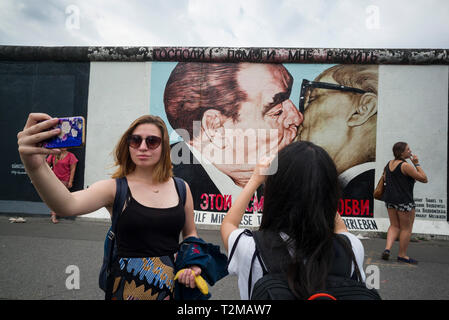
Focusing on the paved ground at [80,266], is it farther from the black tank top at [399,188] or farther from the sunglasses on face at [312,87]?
the sunglasses on face at [312,87]

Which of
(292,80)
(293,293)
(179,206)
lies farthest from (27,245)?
(292,80)

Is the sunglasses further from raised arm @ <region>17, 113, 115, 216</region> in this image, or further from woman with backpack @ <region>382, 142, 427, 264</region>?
woman with backpack @ <region>382, 142, 427, 264</region>

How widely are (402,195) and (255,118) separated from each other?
12.7ft

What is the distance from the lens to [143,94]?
7.36 meters

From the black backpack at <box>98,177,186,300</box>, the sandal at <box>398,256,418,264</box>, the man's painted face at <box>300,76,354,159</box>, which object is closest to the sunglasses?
the black backpack at <box>98,177,186,300</box>

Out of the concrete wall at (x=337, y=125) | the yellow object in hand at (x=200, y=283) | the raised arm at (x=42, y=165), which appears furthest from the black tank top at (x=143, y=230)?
the concrete wall at (x=337, y=125)

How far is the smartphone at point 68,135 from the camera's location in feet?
3.86

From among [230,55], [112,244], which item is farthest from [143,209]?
[230,55]

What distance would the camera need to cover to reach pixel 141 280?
158 cm

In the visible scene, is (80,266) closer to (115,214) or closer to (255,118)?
(115,214)

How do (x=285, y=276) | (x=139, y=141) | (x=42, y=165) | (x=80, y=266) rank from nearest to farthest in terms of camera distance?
(x=285, y=276) → (x=42, y=165) → (x=139, y=141) → (x=80, y=266)

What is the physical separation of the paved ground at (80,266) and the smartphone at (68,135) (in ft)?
8.78

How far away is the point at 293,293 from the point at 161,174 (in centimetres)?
119

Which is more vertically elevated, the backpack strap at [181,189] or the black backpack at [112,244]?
the backpack strap at [181,189]
